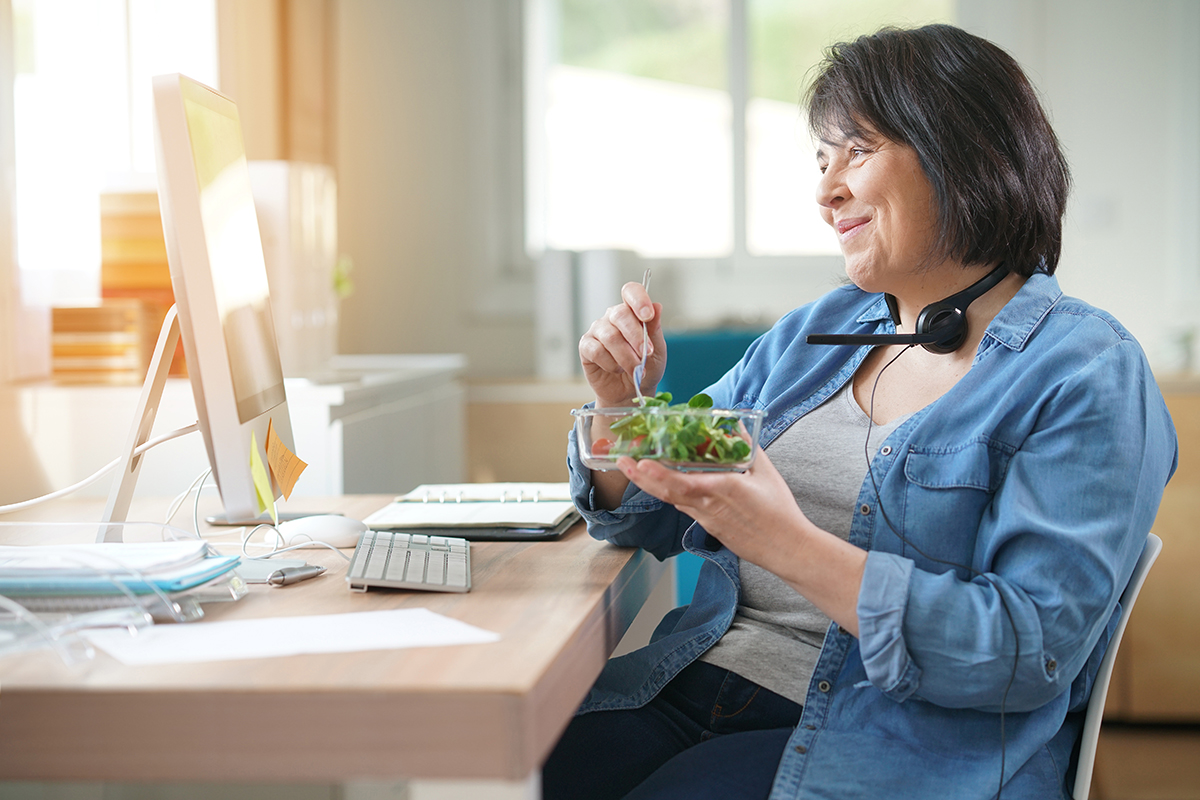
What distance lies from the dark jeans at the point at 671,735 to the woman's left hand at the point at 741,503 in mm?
213

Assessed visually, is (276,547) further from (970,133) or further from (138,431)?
(970,133)

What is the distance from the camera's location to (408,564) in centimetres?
91

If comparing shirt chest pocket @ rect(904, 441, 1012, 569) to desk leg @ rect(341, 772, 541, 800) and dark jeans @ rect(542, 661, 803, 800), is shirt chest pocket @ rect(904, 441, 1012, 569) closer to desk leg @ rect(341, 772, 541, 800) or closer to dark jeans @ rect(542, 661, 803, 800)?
dark jeans @ rect(542, 661, 803, 800)

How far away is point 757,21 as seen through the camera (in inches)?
121

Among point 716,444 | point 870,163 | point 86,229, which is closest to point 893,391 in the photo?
point 870,163

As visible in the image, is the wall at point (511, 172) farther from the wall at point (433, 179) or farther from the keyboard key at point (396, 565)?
Result: the keyboard key at point (396, 565)

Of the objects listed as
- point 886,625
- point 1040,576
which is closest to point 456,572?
point 886,625

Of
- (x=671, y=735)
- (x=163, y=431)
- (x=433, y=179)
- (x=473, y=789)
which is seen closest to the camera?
(x=473, y=789)

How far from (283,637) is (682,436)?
0.33 m

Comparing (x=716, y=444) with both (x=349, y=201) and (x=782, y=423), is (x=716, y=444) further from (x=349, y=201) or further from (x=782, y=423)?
(x=349, y=201)

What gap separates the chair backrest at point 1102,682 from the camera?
0.88m

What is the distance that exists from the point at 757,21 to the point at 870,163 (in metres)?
2.22

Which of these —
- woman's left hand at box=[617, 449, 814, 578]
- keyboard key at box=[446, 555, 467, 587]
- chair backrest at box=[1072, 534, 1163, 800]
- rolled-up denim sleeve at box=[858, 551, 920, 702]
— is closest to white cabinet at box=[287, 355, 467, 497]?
keyboard key at box=[446, 555, 467, 587]

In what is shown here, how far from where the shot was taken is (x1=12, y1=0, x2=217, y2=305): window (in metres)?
1.64
